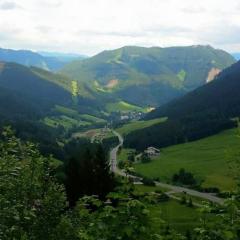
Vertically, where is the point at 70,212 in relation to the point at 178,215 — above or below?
above

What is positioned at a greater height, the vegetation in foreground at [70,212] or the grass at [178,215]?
the vegetation in foreground at [70,212]

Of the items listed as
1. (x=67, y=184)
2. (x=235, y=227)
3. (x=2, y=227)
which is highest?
(x=235, y=227)

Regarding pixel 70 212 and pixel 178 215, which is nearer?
pixel 70 212

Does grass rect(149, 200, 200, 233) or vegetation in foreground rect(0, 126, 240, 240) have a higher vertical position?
vegetation in foreground rect(0, 126, 240, 240)

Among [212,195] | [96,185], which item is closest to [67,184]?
[96,185]

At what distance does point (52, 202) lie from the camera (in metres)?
23.2

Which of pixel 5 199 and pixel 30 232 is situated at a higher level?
pixel 5 199

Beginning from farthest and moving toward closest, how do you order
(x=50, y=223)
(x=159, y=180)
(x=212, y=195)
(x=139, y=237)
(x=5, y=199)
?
(x=159, y=180)
(x=212, y=195)
(x=50, y=223)
(x=5, y=199)
(x=139, y=237)

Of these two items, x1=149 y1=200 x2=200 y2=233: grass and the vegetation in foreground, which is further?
x1=149 y1=200 x2=200 y2=233: grass

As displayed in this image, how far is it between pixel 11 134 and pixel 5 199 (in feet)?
13.8

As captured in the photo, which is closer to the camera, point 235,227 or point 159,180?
point 235,227

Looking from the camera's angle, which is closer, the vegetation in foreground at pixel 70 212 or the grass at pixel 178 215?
the vegetation in foreground at pixel 70 212

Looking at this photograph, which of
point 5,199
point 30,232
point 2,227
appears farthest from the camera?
point 30,232

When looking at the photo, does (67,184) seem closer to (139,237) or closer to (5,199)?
(5,199)
